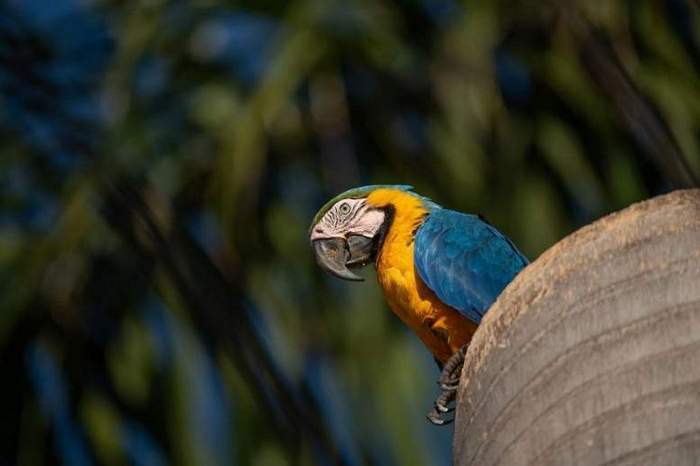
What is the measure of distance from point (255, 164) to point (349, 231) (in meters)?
0.20

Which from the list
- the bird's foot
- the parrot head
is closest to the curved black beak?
the parrot head

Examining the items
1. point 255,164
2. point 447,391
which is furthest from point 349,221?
point 447,391

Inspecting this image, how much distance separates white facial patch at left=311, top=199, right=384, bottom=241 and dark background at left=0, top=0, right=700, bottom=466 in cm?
9

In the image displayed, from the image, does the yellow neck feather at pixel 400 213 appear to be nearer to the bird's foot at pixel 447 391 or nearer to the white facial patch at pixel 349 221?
the white facial patch at pixel 349 221

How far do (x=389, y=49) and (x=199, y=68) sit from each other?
1.14 ft

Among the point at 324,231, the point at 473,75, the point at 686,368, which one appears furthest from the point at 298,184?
the point at 686,368

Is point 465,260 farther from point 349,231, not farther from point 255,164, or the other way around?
point 255,164

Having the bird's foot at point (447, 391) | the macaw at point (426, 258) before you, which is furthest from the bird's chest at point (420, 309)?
the bird's foot at point (447, 391)

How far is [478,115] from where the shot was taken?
2.43 meters

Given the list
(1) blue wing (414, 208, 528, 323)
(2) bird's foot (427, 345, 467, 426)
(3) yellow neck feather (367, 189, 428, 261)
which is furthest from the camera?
(3) yellow neck feather (367, 189, 428, 261)

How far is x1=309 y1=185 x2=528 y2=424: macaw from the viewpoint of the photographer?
210 cm

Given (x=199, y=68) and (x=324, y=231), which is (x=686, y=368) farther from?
(x=199, y=68)

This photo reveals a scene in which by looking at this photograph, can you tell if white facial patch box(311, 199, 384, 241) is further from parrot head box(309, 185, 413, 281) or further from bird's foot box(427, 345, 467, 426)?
bird's foot box(427, 345, 467, 426)

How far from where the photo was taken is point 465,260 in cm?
216
